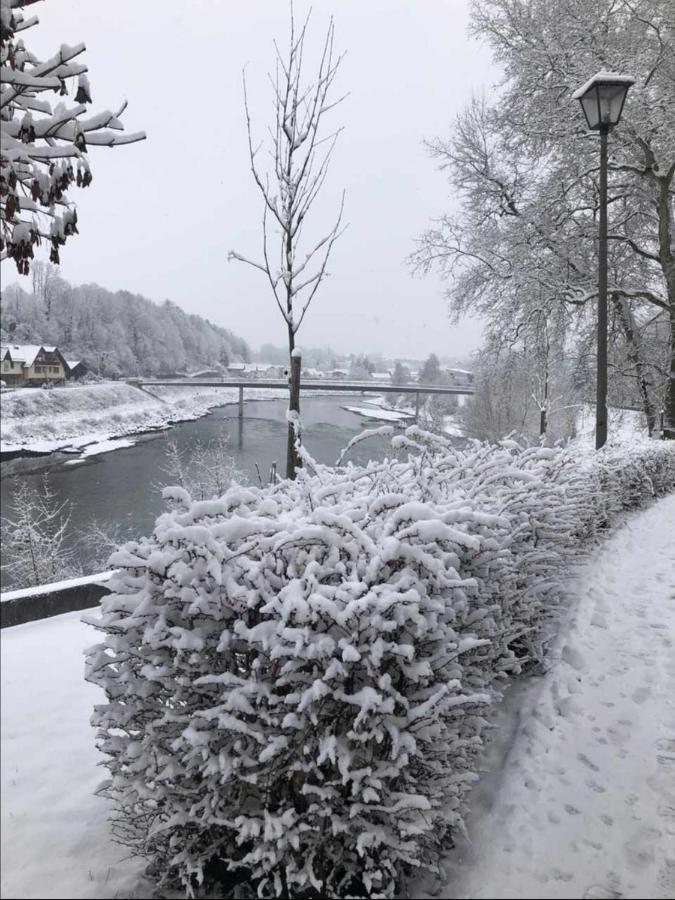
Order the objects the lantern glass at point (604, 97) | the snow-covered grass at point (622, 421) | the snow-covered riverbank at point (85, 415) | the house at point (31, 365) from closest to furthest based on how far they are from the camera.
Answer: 1. the lantern glass at point (604, 97)
2. the snow-covered grass at point (622, 421)
3. the snow-covered riverbank at point (85, 415)
4. the house at point (31, 365)

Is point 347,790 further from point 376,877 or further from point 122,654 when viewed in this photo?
point 122,654

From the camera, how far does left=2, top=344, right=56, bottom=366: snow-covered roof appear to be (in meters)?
31.3

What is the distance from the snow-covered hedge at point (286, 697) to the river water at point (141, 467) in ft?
38.0

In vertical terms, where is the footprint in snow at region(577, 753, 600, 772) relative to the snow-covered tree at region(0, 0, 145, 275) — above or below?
below

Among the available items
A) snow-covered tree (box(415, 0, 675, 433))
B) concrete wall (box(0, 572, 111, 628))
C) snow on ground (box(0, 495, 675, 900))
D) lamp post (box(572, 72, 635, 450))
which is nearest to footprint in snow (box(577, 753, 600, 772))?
snow on ground (box(0, 495, 675, 900))

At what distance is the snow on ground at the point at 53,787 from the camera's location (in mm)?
1754

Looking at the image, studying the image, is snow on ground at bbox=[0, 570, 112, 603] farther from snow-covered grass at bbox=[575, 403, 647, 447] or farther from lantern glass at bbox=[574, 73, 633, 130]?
snow-covered grass at bbox=[575, 403, 647, 447]

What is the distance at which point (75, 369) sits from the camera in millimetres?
36031

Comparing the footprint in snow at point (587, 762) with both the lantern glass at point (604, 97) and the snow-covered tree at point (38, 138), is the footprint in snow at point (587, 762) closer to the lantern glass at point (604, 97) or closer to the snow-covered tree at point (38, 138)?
the snow-covered tree at point (38, 138)

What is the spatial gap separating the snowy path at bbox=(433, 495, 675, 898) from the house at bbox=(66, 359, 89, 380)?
36.4 m

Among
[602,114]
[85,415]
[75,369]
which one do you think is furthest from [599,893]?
[75,369]

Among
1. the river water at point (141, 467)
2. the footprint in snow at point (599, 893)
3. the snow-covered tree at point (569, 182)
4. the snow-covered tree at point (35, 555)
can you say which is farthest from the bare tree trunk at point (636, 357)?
the snow-covered tree at point (35, 555)

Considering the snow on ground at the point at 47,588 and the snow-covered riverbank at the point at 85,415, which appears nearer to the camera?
the snow on ground at the point at 47,588

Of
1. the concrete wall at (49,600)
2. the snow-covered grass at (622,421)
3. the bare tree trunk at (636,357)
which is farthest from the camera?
the snow-covered grass at (622,421)
